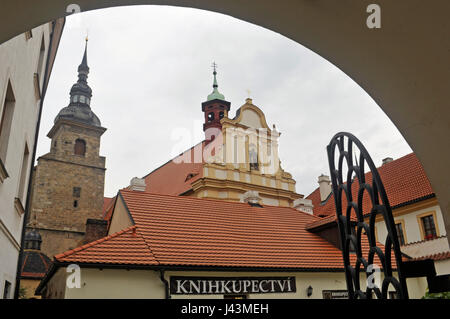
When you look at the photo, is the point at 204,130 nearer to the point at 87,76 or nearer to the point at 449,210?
the point at 87,76

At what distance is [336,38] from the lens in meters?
2.05

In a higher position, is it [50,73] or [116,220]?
[50,73]

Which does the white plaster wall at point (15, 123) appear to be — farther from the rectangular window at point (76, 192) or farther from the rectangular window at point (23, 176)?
the rectangular window at point (76, 192)

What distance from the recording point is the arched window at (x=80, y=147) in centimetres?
3591

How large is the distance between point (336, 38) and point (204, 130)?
3149 cm

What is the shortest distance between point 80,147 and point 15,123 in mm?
31693

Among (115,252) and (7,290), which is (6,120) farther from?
(115,252)

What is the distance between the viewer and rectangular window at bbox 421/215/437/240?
1695cm

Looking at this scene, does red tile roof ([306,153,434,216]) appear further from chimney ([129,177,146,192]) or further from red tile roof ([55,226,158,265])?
red tile roof ([55,226,158,265])

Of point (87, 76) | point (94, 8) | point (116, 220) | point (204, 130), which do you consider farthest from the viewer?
point (87, 76)

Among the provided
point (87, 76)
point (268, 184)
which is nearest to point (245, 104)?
point (268, 184)

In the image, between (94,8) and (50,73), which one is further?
(50,73)
